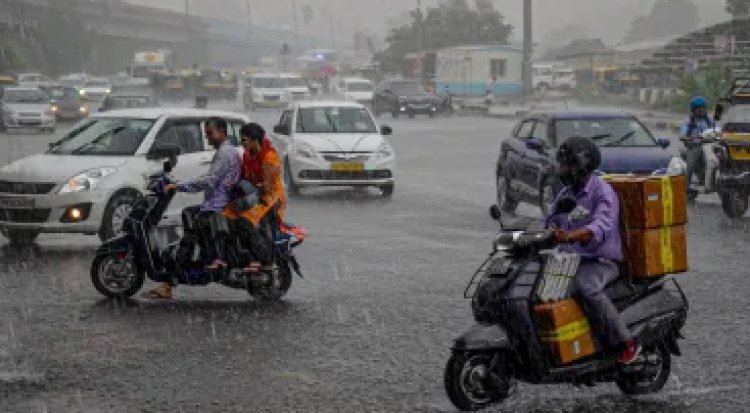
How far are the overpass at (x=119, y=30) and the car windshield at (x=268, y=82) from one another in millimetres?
29382

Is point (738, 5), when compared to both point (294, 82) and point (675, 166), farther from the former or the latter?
point (675, 166)

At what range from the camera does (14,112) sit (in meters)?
40.8

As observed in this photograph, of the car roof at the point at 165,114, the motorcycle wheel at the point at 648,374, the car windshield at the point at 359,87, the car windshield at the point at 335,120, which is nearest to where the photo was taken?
the motorcycle wheel at the point at 648,374

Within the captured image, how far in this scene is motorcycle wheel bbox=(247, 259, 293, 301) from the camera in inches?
419

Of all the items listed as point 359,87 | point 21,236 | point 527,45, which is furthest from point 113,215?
point 527,45

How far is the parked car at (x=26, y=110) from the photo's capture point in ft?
133

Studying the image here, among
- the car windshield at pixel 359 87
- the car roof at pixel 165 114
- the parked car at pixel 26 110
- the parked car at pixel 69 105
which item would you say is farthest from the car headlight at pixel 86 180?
the car windshield at pixel 359 87

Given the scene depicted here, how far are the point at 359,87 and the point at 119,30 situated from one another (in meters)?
57.0

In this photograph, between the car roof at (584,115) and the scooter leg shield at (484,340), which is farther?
the car roof at (584,115)

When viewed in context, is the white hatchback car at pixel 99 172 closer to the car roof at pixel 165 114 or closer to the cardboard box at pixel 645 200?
the car roof at pixel 165 114

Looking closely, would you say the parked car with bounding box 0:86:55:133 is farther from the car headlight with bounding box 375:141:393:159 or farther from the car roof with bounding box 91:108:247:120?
the car roof with bounding box 91:108:247:120

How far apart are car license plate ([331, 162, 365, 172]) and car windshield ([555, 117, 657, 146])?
→ 14.1 ft

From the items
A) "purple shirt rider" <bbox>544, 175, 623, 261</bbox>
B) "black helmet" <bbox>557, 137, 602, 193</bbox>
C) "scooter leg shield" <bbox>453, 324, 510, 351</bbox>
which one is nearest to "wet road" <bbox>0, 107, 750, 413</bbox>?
"scooter leg shield" <bbox>453, 324, 510, 351</bbox>

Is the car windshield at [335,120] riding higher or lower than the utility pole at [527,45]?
lower
